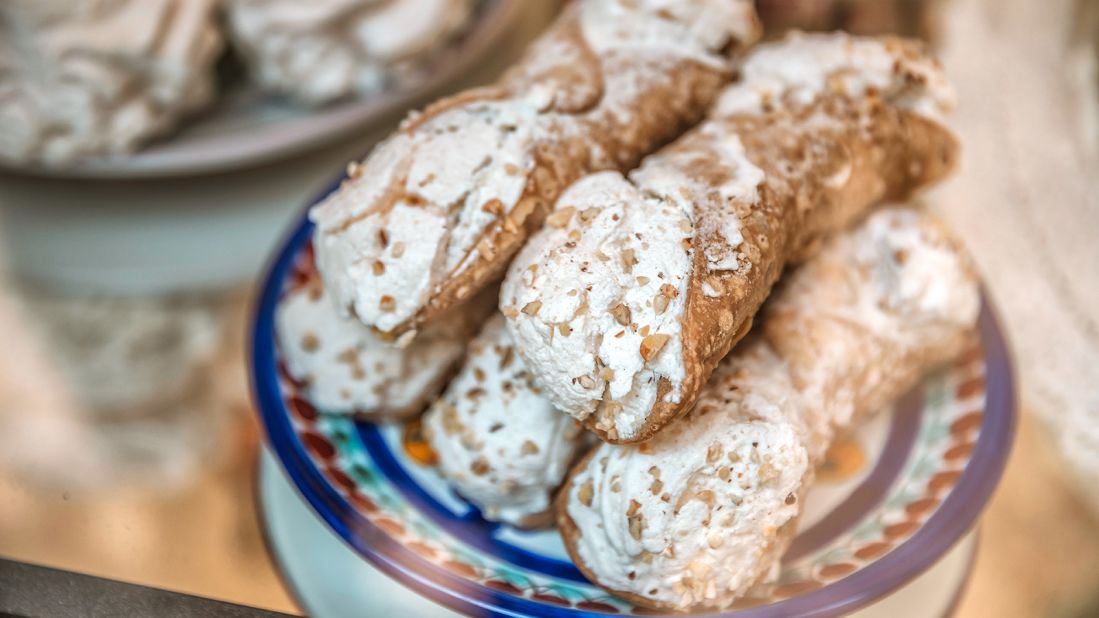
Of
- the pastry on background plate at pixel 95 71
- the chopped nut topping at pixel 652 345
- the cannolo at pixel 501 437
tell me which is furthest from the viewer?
the pastry on background plate at pixel 95 71

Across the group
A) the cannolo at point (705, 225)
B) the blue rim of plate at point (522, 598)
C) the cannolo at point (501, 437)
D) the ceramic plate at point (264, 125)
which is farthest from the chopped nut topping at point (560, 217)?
the ceramic plate at point (264, 125)

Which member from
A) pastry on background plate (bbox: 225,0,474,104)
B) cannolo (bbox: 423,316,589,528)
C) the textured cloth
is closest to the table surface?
the textured cloth

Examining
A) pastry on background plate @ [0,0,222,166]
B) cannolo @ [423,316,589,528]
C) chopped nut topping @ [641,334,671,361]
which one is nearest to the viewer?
chopped nut topping @ [641,334,671,361]

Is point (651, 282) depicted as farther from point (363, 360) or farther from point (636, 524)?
point (363, 360)

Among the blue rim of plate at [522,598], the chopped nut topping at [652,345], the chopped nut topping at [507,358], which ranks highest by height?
the chopped nut topping at [652,345]

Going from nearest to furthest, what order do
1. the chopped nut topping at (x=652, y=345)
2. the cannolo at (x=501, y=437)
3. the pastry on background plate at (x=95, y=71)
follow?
the chopped nut topping at (x=652, y=345)
the cannolo at (x=501, y=437)
the pastry on background plate at (x=95, y=71)

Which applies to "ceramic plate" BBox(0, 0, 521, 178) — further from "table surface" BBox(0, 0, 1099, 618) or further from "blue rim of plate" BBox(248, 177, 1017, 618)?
"blue rim of plate" BBox(248, 177, 1017, 618)

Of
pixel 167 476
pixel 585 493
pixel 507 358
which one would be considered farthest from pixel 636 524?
pixel 167 476

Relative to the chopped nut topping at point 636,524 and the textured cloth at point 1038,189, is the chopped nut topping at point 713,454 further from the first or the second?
the textured cloth at point 1038,189
